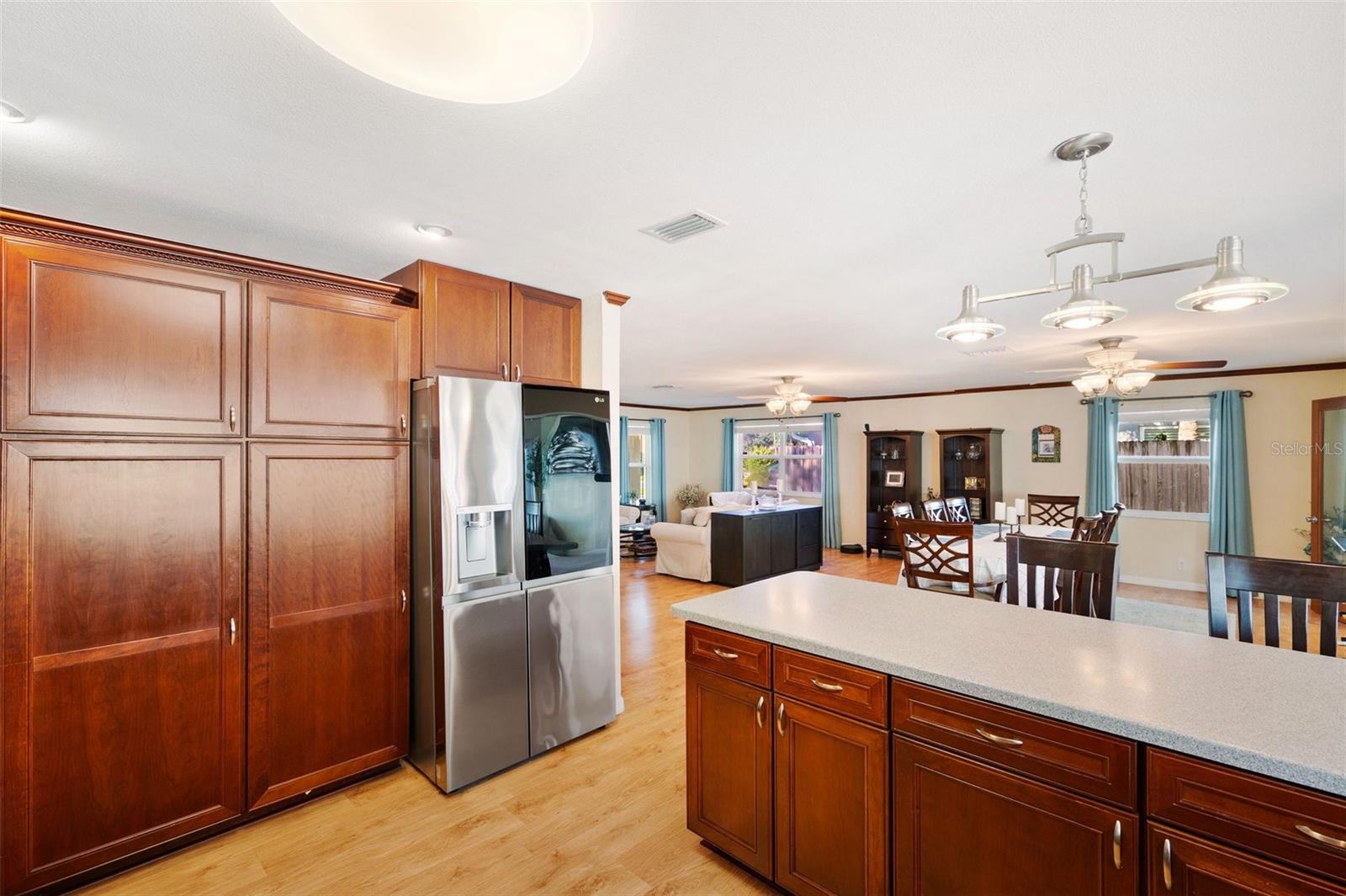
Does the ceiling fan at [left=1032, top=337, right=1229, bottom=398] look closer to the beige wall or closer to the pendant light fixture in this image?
the beige wall

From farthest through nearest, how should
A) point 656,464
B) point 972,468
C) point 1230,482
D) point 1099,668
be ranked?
point 656,464 → point 972,468 → point 1230,482 → point 1099,668

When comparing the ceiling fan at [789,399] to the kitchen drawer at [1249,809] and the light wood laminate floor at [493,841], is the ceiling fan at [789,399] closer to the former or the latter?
the light wood laminate floor at [493,841]

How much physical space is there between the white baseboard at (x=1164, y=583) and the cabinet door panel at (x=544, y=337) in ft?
24.1

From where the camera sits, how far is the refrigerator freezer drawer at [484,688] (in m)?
2.64

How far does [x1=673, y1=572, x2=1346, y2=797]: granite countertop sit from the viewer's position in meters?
1.18

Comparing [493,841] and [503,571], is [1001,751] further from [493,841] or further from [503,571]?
[503,571]

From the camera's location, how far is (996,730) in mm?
1453

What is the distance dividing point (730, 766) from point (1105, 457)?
718 centimetres

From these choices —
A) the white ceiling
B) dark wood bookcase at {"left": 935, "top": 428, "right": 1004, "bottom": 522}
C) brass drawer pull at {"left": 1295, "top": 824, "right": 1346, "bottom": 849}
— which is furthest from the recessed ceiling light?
dark wood bookcase at {"left": 935, "top": 428, "right": 1004, "bottom": 522}

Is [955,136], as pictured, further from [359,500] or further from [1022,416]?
[1022,416]

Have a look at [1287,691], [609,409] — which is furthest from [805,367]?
[1287,691]

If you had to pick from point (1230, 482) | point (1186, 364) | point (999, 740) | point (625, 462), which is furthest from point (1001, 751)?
point (625, 462)

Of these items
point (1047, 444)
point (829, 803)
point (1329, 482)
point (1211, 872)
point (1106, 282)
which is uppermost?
point (1106, 282)

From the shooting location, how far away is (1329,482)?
209 inches
